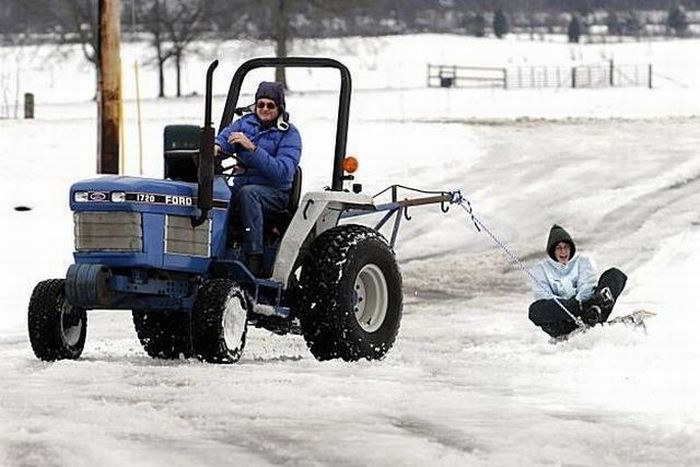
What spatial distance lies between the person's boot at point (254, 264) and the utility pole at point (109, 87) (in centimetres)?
1057

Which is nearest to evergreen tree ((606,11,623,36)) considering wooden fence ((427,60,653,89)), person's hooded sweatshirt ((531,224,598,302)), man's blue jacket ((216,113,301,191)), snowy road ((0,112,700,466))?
wooden fence ((427,60,653,89))

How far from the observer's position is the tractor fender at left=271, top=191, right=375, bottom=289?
10.5m

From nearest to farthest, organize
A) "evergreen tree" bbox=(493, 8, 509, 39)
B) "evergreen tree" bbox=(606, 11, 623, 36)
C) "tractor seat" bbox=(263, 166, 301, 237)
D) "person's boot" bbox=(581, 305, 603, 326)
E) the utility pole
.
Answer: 1. "tractor seat" bbox=(263, 166, 301, 237)
2. "person's boot" bbox=(581, 305, 603, 326)
3. the utility pole
4. "evergreen tree" bbox=(493, 8, 509, 39)
5. "evergreen tree" bbox=(606, 11, 623, 36)

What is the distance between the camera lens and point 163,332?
436 inches

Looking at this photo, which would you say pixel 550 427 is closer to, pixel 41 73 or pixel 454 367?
pixel 454 367

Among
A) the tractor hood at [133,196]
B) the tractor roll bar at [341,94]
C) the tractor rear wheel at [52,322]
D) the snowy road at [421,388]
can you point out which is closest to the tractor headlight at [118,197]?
the tractor hood at [133,196]

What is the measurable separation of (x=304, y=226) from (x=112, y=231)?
1.28m

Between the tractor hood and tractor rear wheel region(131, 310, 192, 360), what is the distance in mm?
1231

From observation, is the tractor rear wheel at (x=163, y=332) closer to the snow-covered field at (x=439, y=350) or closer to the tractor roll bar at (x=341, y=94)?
the snow-covered field at (x=439, y=350)

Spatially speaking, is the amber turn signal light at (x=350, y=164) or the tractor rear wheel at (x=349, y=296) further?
the amber turn signal light at (x=350, y=164)

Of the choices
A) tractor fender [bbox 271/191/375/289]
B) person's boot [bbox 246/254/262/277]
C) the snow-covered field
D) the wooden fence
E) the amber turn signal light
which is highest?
the amber turn signal light

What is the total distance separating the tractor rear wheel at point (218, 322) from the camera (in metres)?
9.63

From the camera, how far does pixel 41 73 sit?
9181 cm

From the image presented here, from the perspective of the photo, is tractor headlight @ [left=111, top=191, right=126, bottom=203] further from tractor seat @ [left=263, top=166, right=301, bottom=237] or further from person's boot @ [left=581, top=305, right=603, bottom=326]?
person's boot @ [left=581, top=305, right=603, bottom=326]
